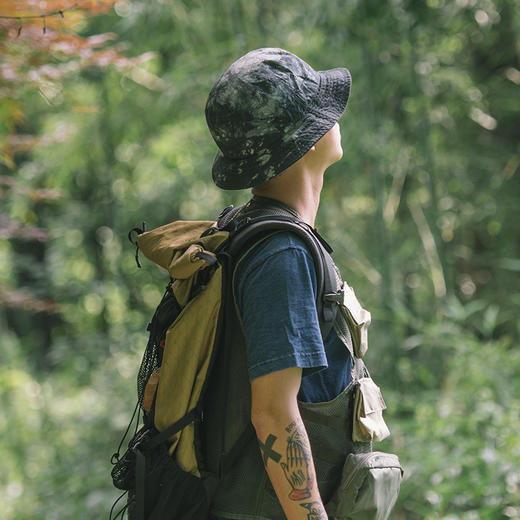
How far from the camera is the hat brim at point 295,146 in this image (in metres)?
1.08

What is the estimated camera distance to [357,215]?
13.6 feet

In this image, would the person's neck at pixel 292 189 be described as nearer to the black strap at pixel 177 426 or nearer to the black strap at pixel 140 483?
the black strap at pixel 177 426

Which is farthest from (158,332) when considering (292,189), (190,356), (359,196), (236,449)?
(359,196)

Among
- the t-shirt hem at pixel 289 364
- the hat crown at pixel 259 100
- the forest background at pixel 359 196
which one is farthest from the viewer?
the forest background at pixel 359 196

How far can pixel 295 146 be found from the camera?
109cm

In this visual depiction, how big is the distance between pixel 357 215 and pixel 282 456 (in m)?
3.29

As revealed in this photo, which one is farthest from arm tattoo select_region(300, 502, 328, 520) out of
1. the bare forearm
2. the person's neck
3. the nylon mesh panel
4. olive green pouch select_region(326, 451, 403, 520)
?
the person's neck

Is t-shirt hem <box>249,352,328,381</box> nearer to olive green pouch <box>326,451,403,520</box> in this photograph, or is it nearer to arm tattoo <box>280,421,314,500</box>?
arm tattoo <box>280,421,314,500</box>

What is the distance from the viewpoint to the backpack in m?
1.04

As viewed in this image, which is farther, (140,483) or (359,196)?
(359,196)

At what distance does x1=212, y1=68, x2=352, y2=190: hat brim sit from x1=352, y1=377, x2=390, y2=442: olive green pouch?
0.39 m

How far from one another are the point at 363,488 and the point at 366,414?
12 centimetres

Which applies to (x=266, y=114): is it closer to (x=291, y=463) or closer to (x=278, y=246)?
(x=278, y=246)

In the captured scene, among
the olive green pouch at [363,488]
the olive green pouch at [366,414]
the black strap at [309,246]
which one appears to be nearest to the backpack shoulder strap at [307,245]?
the black strap at [309,246]
